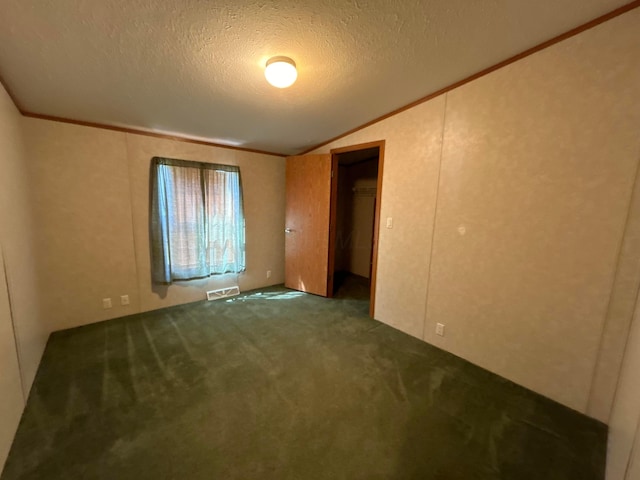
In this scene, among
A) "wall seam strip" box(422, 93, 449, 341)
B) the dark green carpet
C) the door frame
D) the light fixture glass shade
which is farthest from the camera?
the door frame

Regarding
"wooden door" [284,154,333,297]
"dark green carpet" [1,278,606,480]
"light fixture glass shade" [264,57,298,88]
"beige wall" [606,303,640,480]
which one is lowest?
"dark green carpet" [1,278,606,480]

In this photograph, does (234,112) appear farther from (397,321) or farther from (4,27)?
(397,321)

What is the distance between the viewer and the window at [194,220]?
2.90 meters

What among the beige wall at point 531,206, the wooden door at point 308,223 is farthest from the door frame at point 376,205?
the beige wall at point 531,206

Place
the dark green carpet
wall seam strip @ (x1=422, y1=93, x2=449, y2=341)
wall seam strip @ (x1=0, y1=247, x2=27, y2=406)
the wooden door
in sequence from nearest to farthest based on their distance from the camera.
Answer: the dark green carpet → wall seam strip @ (x1=0, y1=247, x2=27, y2=406) → wall seam strip @ (x1=422, y1=93, x2=449, y2=341) → the wooden door

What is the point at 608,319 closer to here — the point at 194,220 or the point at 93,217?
the point at 194,220

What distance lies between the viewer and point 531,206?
182cm

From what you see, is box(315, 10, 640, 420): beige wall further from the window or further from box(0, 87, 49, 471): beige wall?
box(0, 87, 49, 471): beige wall

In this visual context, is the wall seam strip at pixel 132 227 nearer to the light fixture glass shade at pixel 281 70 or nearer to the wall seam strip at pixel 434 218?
the light fixture glass shade at pixel 281 70

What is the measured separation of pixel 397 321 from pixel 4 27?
3.42 m

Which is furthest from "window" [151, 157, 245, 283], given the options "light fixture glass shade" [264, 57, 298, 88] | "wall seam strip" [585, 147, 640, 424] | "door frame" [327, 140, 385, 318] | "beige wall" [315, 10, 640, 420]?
"wall seam strip" [585, 147, 640, 424]

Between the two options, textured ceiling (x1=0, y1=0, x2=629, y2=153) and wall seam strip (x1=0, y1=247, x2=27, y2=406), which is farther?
wall seam strip (x1=0, y1=247, x2=27, y2=406)

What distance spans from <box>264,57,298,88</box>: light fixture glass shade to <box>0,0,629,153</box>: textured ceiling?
54 millimetres

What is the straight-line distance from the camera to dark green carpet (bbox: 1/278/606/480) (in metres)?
1.29
